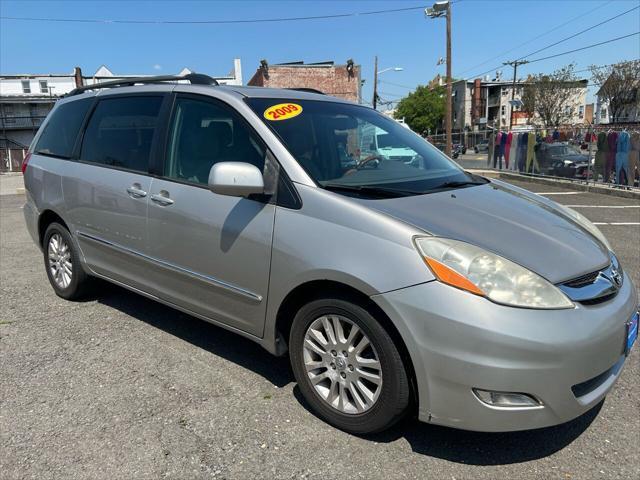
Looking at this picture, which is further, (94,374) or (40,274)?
(40,274)

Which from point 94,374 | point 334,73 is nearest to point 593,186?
point 94,374

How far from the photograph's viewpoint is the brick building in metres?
31.0

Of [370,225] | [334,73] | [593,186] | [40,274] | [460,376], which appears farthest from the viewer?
[334,73]

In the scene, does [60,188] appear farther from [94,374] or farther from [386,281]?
[386,281]

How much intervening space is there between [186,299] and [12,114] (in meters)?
65.4

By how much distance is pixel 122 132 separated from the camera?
3754mm

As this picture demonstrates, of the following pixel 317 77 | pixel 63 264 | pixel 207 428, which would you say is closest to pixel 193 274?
pixel 207 428

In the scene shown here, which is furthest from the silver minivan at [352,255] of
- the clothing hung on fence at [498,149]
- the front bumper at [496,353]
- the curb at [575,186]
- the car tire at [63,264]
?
the clothing hung on fence at [498,149]

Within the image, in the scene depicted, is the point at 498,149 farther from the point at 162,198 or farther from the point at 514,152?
the point at 162,198

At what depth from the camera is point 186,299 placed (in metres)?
3.25

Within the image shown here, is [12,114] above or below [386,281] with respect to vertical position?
above

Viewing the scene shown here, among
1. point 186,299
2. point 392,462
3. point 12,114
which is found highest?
point 12,114

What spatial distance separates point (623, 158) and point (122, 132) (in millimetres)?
12858

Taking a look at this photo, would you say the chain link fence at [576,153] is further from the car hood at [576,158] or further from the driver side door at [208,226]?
the driver side door at [208,226]
